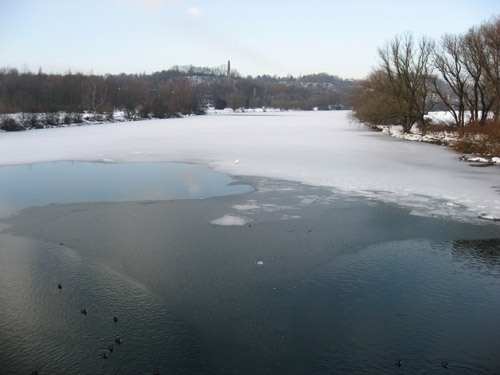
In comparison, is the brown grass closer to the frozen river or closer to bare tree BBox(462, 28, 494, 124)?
bare tree BBox(462, 28, 494, 124)

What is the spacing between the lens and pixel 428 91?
31.7 meters

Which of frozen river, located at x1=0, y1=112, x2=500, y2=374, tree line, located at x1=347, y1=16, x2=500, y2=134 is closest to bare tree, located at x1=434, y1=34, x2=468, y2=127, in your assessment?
tree line, located at x1=347, y1=16, x2=500, y2=134

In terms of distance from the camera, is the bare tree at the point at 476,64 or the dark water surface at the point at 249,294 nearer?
the dark water surface at the point at 249,294

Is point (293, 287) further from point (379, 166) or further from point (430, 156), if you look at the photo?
point (430, 156)

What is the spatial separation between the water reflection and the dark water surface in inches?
69.7

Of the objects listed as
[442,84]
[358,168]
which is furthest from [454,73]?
[358,168]

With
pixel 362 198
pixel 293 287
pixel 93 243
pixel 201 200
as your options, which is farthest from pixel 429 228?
pixel 93 243

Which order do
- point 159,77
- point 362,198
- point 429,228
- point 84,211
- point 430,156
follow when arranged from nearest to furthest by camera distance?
point 429,228
point 84,211
point 362,198
point 430,156
point 159,77

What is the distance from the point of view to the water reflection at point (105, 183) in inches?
415

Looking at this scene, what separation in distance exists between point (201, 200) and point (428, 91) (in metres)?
27.4

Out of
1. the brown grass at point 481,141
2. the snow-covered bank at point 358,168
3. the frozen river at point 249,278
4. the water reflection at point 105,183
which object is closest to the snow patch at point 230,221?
the frozen river at point 249,278

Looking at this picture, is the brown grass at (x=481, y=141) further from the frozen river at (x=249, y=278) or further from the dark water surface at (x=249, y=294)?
the dark water surface at (x=249, y=294)

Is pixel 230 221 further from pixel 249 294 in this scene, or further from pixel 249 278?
pixel 249 294

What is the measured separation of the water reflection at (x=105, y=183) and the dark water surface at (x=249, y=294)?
1.77 m
